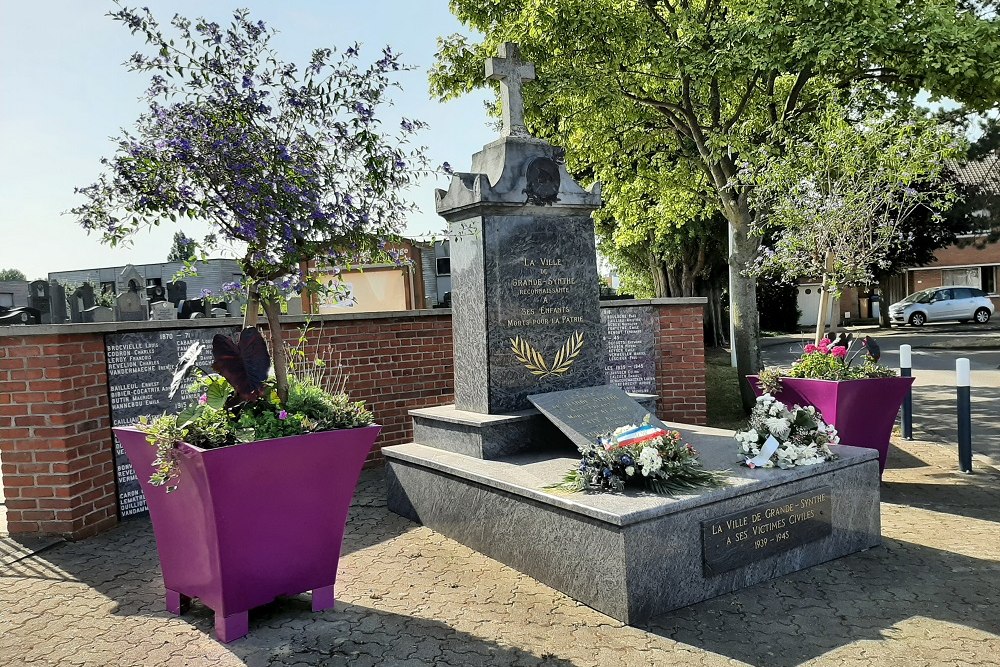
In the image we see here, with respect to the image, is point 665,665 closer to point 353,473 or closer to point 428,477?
point 353,473

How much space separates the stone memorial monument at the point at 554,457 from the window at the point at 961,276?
36125mm

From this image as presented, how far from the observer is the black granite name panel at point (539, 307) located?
5520mm

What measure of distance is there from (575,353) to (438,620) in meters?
2.63

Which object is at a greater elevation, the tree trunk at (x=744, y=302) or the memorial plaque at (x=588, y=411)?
the tree trunk at (x=744, y=302)

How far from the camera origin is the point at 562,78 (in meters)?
9.41

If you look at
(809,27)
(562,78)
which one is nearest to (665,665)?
(809,27)

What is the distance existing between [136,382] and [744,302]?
760cm

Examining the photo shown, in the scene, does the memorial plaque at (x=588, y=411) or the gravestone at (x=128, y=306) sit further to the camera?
the gravestone at (x=128, y=306)

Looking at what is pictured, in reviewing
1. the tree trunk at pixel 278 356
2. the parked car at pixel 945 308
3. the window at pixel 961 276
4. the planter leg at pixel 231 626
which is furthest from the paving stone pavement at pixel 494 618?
the window at pixel 961 276

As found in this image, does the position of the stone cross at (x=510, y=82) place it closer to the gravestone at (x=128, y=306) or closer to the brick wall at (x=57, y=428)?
the brick wall at (x=57, y=428)

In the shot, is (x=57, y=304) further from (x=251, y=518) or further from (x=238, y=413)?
(x=251, y=518)

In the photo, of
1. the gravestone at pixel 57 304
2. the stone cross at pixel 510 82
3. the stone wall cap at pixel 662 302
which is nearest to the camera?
the stone cross at pixel 510 82

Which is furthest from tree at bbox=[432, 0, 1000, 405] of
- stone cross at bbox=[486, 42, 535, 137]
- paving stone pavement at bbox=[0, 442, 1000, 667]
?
paving stone pavement at bbox=[0, 442, 1000, 667]

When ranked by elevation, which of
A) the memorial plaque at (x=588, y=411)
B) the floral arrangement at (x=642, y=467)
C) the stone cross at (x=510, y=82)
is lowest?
the floral arrangement at (x=642, y=467)
